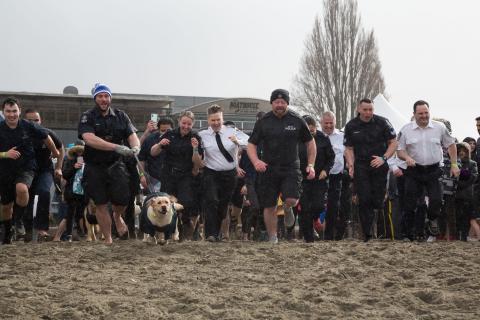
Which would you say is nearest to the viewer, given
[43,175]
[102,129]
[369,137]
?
[102,129]

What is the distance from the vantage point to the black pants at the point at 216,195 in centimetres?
1094

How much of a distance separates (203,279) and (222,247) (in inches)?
82.0

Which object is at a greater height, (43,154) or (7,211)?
(43,154)

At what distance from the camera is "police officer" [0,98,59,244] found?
32.0ft

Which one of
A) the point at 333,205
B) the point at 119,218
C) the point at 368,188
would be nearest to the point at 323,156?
the point at 333,205

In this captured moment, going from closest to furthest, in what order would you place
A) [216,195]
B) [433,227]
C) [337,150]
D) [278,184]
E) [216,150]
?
[278,184], [216,195], [216,150], [433,227], [337,150]

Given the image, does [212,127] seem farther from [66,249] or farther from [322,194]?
[66,249]

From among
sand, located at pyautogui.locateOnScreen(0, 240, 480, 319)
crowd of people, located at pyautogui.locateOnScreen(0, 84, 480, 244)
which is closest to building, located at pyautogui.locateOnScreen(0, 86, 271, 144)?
crowd of people, located at pyautogui.locateOnScreen(0, 84, 480, 244)

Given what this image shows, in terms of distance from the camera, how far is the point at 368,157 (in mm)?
10555

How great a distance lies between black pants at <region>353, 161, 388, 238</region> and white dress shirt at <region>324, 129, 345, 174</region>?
127cm

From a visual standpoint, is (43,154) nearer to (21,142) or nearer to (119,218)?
(21,142)

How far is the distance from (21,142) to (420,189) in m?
5.30

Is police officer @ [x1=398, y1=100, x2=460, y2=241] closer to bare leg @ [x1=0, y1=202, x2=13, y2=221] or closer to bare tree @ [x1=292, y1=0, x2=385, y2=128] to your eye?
bare leg @ [x1=0, y1=202, x2=13, y2=221]

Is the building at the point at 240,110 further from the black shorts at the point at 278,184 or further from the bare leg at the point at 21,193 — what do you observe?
the bare leg at the point at 21,193
